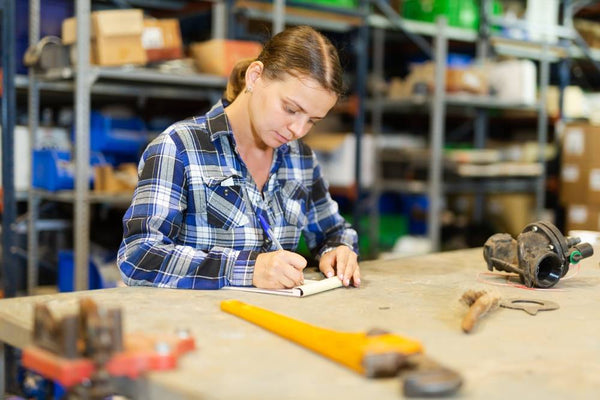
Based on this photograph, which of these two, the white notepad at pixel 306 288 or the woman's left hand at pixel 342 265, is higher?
the woman's left hand at pixel 342 265

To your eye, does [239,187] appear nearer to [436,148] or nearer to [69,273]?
[69,273]

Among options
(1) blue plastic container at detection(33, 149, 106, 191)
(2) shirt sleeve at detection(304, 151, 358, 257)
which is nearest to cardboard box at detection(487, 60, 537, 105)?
(1) blue plastic container at detection(33, 149, 106, 191)

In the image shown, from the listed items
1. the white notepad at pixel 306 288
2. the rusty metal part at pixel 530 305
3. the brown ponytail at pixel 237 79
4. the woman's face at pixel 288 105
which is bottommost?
the rusty metal part at pixel 530 305

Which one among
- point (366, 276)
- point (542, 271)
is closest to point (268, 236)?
point (366, 276)

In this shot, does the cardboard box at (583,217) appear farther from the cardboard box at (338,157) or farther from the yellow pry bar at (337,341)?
the yellow pry bar at (337,341)

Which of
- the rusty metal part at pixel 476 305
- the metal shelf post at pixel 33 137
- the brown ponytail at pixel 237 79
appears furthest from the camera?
the metal shelf post at pixel 33 137

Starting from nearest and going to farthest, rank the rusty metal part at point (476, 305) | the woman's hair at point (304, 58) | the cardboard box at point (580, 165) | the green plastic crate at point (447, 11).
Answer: the rusty metal part at point (476, 305) → the woman's hair at point (304, 58) → the green plastic crate at point (447, 11) → the cardboard box at point (580, 165)

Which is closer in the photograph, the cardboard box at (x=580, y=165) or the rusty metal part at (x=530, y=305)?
the rusty metal part at (x=530, y=305)

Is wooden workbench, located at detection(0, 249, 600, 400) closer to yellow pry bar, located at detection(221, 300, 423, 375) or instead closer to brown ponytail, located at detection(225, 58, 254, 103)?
yellow pry bar, located at detection(221, 300, 423, 375)

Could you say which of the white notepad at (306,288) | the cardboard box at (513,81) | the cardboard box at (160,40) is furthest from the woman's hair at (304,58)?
the cardboard box at (513,81)

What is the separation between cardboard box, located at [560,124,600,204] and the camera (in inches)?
201

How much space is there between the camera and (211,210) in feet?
6.05

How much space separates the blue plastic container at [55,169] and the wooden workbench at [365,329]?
199 cm

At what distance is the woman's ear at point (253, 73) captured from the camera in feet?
5.94
